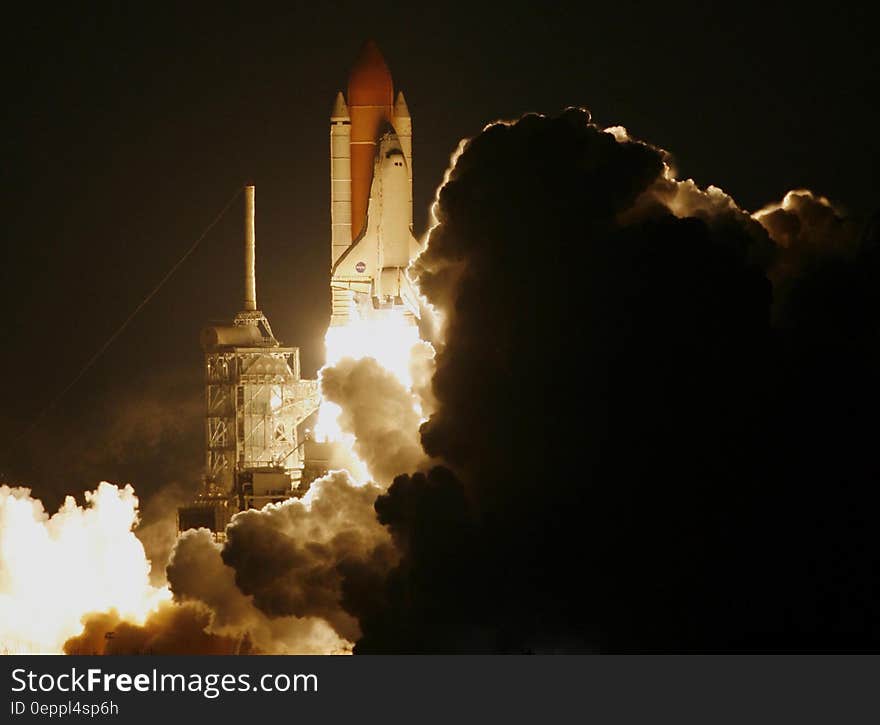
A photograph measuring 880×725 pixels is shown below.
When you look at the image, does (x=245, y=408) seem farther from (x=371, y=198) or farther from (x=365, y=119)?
(x=365, y=119)

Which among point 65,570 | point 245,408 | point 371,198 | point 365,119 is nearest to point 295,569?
point 65,570

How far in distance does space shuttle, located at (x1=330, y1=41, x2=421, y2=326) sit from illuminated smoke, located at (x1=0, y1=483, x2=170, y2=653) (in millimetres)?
7052

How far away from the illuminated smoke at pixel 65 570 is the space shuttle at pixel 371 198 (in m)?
7.05

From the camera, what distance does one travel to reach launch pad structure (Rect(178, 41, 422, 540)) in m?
59.3

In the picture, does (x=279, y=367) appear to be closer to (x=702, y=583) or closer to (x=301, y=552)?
(x=301, y=552)

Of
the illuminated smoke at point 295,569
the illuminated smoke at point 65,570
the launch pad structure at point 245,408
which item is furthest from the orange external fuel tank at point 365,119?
the illuminated smoke at point 65,570

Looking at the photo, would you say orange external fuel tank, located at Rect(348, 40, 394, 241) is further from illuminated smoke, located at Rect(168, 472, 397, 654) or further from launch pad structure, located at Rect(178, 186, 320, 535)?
illuminated smoke, located at Rect(168, 472, 397, 654)

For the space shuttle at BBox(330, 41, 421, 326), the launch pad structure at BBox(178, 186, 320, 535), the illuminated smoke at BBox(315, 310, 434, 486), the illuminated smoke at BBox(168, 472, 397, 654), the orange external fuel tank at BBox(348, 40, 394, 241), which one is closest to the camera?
the illuminated smoke at BBox(168, 472, 397, 654)

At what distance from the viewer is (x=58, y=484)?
70125 millimetres

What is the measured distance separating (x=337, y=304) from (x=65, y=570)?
Answer: 832cm

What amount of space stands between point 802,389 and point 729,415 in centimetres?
155

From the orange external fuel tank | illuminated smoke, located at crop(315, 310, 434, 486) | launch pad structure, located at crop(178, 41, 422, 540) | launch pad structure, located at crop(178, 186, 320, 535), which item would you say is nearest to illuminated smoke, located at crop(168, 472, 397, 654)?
illuminated smoke, located at crop(315, 310, 434, 486)

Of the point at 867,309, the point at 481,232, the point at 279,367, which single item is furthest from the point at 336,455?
the point at 867,309

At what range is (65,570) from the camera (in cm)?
5991
